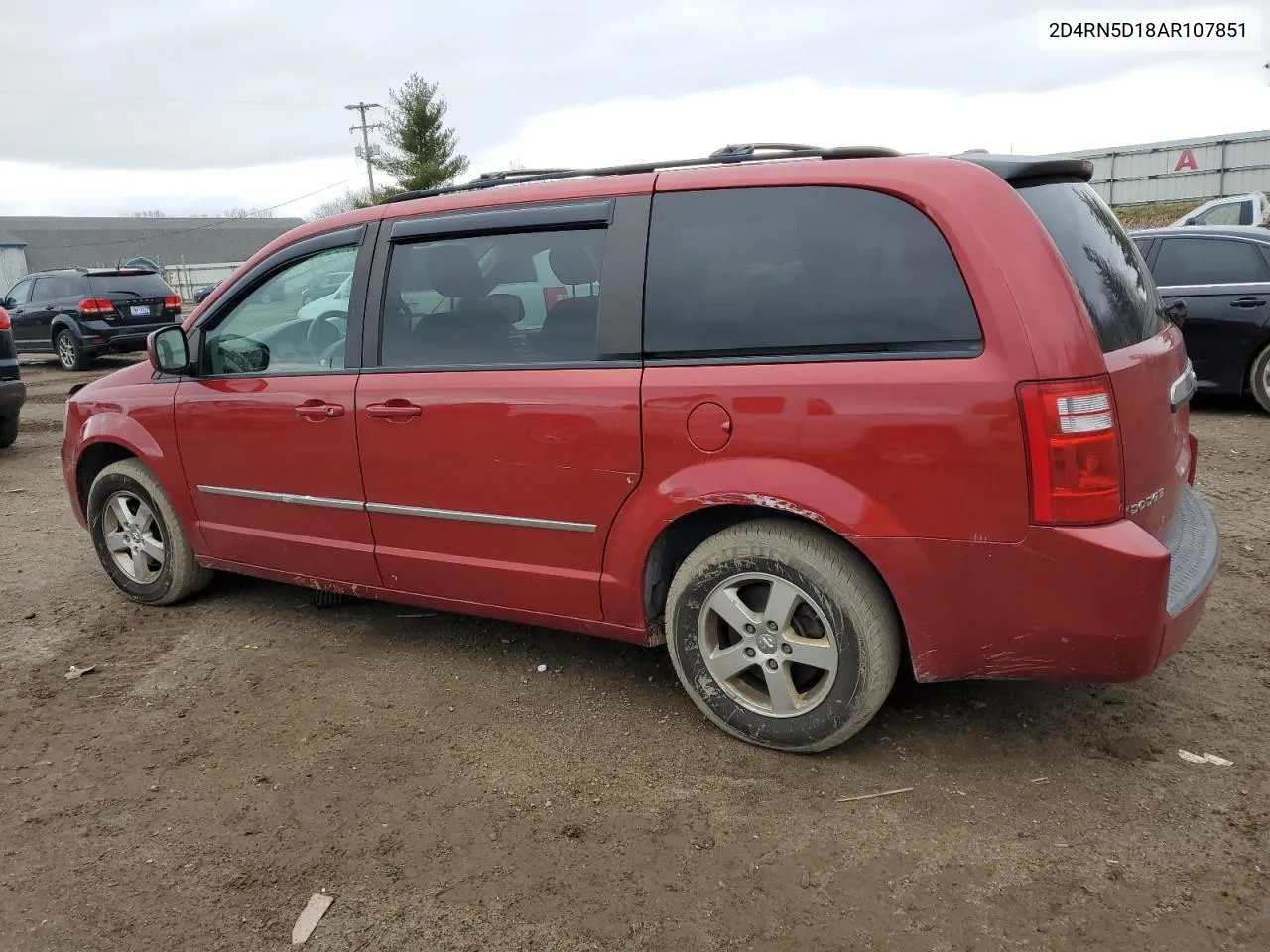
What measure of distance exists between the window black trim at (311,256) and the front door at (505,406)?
0.33 ft

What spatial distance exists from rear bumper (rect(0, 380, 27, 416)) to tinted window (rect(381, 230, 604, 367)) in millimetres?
6932

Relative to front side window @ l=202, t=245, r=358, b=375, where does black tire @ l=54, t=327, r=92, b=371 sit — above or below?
below

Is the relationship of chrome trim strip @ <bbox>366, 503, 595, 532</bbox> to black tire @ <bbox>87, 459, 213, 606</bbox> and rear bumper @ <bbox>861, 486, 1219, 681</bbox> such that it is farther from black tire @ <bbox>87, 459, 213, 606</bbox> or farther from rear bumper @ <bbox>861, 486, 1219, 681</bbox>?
black tire @ <bbox>87, 459, 213, 606</bbox>

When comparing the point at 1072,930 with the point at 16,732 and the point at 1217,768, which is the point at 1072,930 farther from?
the point at 16,732

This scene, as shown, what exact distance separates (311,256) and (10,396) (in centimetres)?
647

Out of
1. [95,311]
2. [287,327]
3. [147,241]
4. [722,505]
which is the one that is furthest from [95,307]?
[147,241]

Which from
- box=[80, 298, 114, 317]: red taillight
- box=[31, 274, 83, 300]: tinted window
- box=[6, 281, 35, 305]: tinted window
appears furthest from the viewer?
box=[6, 281, 35, 305]: tinted window

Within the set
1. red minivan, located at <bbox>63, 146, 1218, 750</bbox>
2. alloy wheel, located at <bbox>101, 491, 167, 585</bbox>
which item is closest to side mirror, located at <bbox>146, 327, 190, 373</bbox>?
red minivan, located at <bbox>63, 146, 1218, 750</bbox>

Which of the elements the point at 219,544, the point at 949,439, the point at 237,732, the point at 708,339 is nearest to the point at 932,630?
the point at 949,439

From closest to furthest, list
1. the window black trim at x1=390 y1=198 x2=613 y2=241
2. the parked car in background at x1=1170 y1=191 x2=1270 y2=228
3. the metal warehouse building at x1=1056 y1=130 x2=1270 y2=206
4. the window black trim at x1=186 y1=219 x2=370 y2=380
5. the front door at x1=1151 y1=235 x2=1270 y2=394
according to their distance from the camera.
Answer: the window black trim at x1=390 y1=198 x2=613 y2=241 → the window black trim at x1=186 y1=219 x2=370 y2=380 → the front door at x1=1151 y1=235 x2=1270 y2=394 → the parked car in background at x1=1170 y1=191 x2=1270 y2=228 → the metal warehouse building at x1=1056 y1=130 x2=1270 y2=206

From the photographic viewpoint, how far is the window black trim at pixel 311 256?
3799 millimetres

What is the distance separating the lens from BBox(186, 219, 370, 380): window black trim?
380cm

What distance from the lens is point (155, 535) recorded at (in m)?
4.74

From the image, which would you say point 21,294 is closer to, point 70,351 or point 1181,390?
point 70,351
